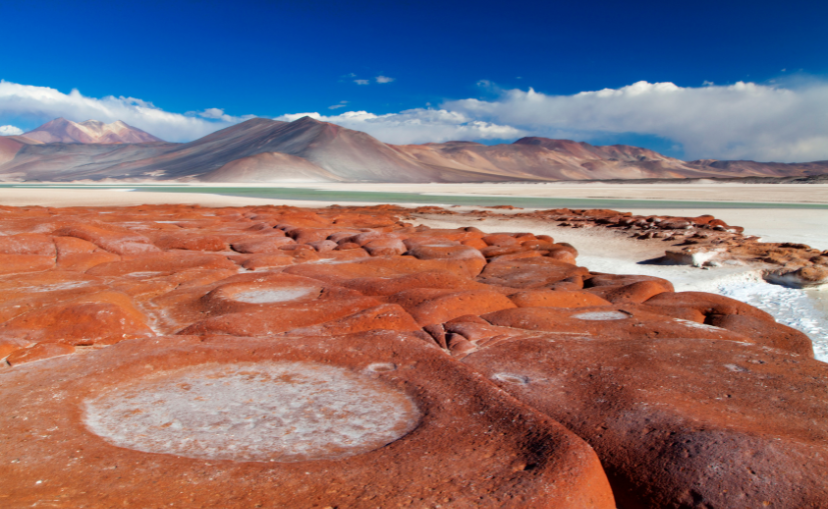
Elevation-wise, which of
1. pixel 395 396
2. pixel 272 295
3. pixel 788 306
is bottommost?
pixel 788 306

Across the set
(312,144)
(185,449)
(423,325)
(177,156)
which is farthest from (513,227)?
(177,156)

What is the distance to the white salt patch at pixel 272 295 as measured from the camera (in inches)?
205

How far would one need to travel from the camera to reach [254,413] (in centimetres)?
295

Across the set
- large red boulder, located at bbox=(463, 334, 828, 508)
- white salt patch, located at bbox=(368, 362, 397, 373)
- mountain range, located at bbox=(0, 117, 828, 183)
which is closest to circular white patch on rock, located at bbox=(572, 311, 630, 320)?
large red boulder, located at bbox=(463, 334, 828, 508)

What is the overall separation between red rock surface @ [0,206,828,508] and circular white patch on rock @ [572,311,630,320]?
0.03 m

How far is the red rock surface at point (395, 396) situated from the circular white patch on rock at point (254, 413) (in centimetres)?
1

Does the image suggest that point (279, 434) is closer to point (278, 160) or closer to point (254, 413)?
point (254, 413)

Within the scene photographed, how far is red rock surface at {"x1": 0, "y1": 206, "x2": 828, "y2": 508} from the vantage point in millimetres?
2242

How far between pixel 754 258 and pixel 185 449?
9.31 m

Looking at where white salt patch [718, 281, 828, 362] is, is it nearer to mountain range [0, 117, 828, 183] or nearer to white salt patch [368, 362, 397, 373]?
white salt patch [368, 362, 397, 373]

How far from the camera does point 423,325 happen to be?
4.68 metres

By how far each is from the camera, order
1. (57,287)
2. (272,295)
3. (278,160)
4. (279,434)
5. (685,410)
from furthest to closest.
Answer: (278,160) < (57,287) < (272,295) < (685,410) < (279,434)

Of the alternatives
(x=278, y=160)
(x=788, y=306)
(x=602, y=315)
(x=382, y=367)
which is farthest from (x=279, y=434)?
(x=278, y=160)

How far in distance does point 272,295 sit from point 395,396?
266 cm
